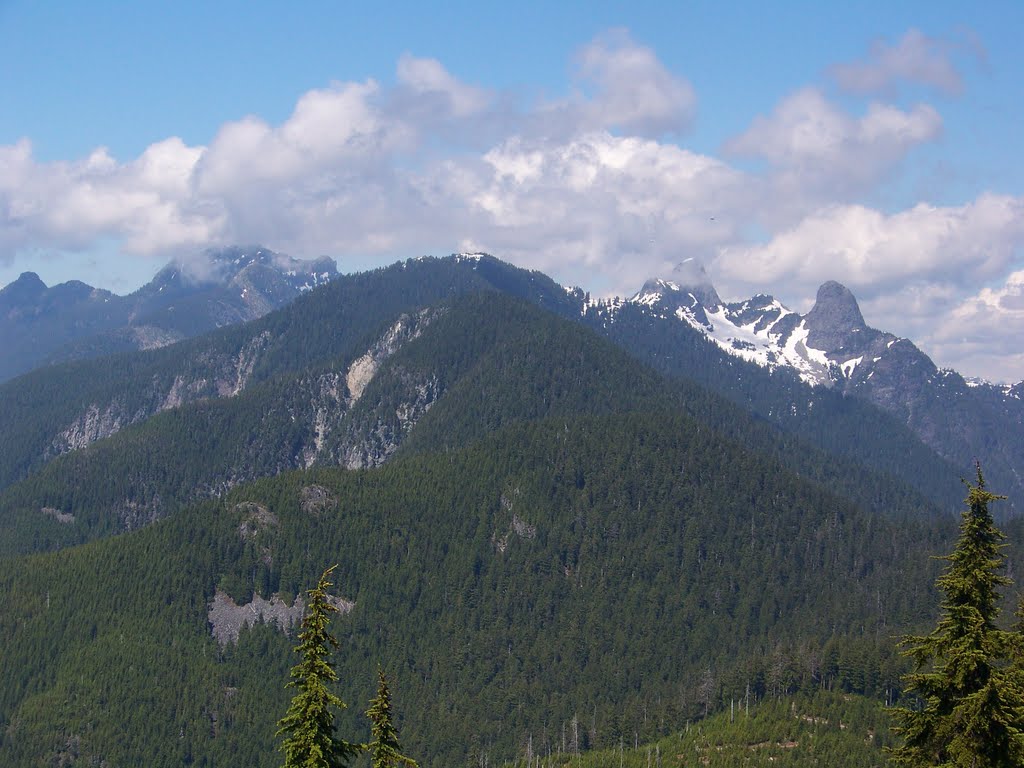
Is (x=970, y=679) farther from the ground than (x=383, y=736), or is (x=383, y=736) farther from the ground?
(x=970, y=679)

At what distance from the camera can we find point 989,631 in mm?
36719

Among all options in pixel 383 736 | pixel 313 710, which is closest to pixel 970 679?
pixel 383 736

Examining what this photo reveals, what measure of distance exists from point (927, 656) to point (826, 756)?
373 ft

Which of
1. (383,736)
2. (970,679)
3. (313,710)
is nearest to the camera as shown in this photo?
(970,679)

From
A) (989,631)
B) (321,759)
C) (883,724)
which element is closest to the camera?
(989,631)

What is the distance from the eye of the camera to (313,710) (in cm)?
3972

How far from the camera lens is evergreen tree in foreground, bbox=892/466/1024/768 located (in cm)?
A: 3575

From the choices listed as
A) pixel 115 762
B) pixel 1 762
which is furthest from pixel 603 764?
pixel 1 762

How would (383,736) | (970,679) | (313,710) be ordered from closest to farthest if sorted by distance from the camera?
1. (970,679)
2. (313,710)
3. (383,736)

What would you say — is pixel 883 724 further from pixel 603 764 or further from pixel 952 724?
pixel 952 724

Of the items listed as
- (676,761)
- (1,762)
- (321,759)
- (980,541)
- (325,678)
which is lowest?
(1,762)

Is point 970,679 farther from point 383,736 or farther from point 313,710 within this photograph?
point 313,710

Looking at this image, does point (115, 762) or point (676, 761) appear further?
point (115, 762)

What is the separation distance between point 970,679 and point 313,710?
2284 cm
